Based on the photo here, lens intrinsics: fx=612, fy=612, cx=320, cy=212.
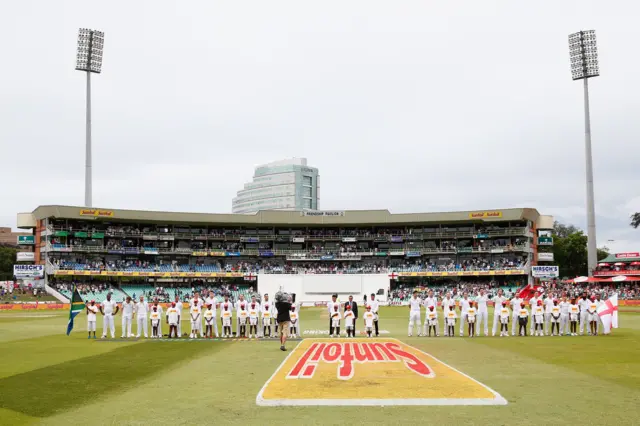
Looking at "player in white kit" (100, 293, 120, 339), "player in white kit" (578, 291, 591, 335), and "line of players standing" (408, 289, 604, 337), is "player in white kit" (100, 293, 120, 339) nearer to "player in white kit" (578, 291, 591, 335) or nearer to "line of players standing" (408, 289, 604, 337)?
"line of players standing" (408, 289, 604, 337)

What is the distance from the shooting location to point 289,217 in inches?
3743

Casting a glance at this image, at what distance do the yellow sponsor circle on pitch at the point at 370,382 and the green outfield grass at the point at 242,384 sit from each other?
396 mm

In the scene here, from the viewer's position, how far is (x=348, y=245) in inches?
3844

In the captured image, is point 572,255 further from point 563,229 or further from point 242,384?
point 242,384

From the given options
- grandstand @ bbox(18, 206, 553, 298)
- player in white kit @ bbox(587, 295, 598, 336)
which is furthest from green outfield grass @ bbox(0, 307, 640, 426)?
grandstand @ bbox(18, 206, 553, 298)

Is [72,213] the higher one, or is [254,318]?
[72,213]

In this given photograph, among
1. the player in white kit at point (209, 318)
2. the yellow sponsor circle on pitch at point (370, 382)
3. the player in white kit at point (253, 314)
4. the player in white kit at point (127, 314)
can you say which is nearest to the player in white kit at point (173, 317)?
the player in white kit at point (209, 318)

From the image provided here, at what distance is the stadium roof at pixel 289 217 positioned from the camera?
3403 inches

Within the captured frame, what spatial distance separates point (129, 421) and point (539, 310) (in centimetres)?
2287

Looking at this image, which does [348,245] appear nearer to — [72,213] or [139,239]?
[139,239]

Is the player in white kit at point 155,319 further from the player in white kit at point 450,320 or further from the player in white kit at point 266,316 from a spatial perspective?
the player in white kit at point 450,320

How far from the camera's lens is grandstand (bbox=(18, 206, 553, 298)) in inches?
3398

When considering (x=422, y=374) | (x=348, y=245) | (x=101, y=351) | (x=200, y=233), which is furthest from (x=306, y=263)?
(x=422, y=374)

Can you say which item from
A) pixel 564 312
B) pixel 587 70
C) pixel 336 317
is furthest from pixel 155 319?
pixel 587 70
